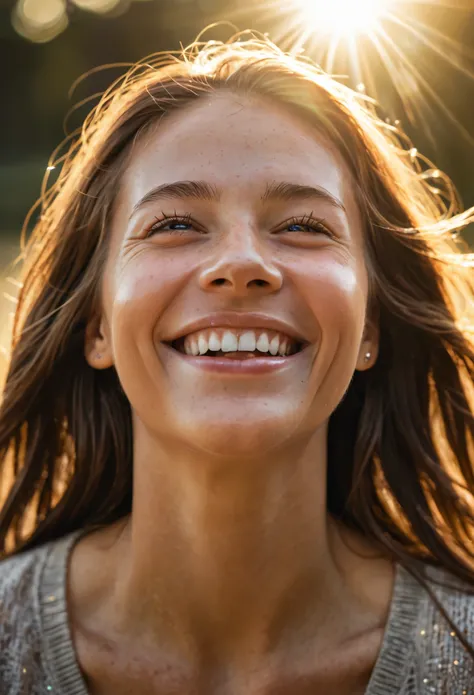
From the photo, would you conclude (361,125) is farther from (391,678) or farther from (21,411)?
(391,678)

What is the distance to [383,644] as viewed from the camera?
2215 millimetres

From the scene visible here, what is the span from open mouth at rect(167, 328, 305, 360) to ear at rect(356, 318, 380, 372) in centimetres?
38

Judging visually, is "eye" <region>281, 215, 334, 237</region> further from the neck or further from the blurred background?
the blurred background

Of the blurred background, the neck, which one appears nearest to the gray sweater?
the neck

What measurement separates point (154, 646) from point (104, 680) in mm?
132

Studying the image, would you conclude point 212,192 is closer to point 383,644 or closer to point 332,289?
point 332,289

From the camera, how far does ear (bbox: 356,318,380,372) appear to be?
2.40 meters

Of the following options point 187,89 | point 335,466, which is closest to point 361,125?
point 187,89

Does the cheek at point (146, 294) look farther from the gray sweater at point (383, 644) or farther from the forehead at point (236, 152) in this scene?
the gray sweater at point (383, 644)

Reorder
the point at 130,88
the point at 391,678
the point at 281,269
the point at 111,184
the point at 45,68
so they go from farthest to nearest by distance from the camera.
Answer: the point at 45,68 → the point at 130,88 → the point at 111,184 → the point at 391,678 → the point at 281,269

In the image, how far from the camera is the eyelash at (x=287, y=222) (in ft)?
6.98

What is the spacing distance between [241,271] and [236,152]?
293 mm

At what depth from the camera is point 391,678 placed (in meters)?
2.19

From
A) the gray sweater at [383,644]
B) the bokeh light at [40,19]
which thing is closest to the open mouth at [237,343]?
the gray sweater at [383,644]
